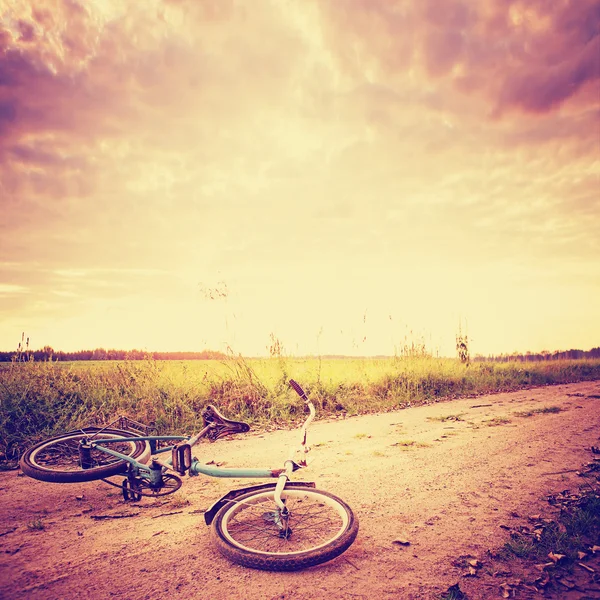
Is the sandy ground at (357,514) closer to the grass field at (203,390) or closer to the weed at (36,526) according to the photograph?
the weed at (36,526)

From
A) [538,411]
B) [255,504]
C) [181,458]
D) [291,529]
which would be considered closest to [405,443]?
[291,529]

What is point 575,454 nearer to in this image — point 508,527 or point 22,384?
point 508,527

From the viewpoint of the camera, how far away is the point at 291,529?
11.7 feet

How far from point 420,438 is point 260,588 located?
4.67 meters

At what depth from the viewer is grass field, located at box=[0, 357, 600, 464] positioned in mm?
7113

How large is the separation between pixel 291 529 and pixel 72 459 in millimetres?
3791

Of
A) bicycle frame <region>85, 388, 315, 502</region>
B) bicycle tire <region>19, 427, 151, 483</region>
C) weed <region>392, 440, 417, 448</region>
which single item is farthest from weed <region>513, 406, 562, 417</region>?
bicycle tire <region>19, 427, 151, 483</region>

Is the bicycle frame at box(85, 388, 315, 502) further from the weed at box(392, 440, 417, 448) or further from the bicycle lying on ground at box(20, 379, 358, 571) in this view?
the weed at box(392, 440, 417, 448)

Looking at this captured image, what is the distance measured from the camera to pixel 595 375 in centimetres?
1775

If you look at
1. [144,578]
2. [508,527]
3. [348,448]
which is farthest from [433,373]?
[144,578]

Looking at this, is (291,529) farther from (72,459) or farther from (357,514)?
(72,459)

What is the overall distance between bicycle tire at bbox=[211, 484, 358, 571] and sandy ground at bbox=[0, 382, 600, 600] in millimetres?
133

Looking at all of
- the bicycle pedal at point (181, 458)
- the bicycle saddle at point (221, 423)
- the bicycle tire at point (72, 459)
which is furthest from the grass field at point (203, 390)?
the bicycle pedal at point (181, 458)

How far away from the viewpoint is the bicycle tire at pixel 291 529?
3.00 metres
